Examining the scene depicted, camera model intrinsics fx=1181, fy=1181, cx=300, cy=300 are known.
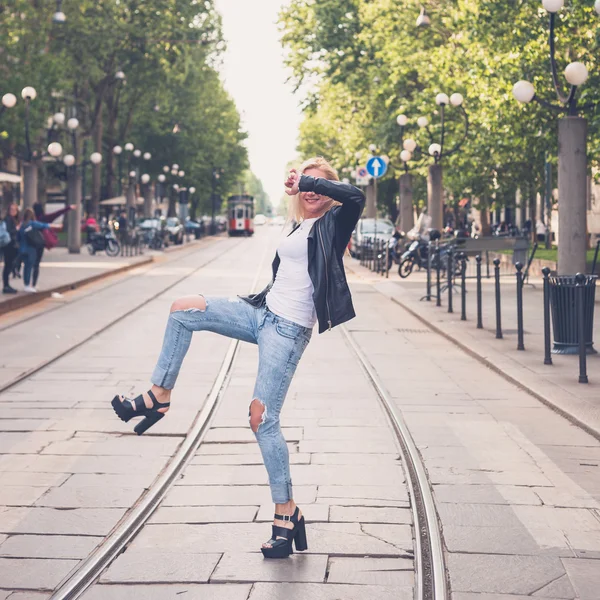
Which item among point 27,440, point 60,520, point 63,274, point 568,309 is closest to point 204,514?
point 60,520

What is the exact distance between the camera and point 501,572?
16.2 feet

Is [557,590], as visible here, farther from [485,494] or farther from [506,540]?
[485,494]

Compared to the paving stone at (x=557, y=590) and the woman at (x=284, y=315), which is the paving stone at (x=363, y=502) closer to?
the woman at (x=284, y=315)

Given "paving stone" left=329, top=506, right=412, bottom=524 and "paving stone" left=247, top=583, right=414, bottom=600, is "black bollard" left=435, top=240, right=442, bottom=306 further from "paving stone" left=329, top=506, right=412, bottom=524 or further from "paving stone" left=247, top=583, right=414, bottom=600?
"paving stone" left=247, top=583, right=414, bottom=600

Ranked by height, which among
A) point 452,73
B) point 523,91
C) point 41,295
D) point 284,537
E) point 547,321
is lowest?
point 284,537

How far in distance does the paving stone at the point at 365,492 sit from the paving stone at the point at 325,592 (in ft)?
5.12

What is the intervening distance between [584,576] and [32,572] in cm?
230

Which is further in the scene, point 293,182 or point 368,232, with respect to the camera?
point 368,232

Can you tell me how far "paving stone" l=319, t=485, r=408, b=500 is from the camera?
6.33m

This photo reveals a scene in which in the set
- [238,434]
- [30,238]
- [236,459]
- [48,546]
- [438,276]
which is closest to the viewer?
[48,546]

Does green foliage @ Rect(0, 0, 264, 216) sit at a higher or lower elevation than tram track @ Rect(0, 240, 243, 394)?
higher

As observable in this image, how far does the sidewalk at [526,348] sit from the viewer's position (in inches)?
379

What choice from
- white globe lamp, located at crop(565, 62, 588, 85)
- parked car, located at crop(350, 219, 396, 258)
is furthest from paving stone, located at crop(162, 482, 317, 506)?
parked car, located at crop(350, 219, 396, 258)

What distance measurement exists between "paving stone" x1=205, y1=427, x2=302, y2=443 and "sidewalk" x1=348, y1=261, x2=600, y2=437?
2103mm
